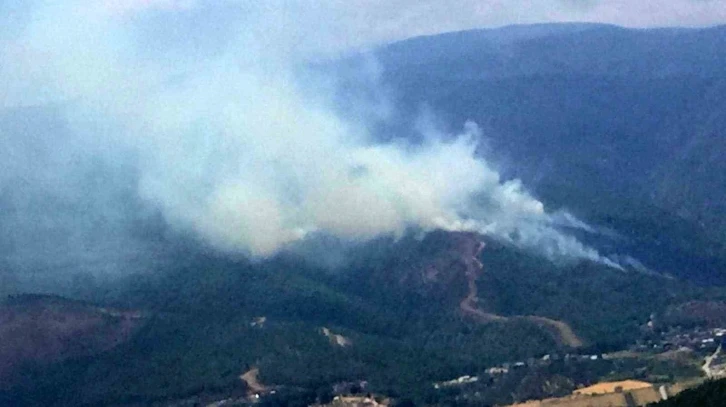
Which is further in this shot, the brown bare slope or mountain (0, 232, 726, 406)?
the brown bare slope

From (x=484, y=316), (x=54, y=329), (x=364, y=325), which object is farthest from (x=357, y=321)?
(x=54, y=329)

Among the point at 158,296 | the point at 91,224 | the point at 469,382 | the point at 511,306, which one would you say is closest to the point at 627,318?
the point at 511,306

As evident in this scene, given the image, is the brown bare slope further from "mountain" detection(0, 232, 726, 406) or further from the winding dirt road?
the winding dirt road

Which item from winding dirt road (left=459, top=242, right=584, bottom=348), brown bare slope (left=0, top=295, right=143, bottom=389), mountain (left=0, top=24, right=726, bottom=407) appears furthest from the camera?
winding dirt road (left=459, top=242, right=584, bottom=348)

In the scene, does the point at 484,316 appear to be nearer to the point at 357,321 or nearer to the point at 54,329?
the point at 357,321

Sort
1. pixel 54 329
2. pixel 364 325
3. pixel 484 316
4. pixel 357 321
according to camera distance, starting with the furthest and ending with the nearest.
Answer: pixel 484 316, pixel 357 321, pixel 364 325, pixel 54 329

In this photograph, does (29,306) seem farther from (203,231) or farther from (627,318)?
(627,318)

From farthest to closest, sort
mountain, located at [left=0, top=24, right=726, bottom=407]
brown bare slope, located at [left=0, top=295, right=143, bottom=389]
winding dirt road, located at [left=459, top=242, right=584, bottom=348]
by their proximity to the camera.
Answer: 1. winding dirt road, located at [left=459, top=242, right=584, bottom=348]
2. brown bare slope, located at [left=0, top=295, right=143, bottom=389]
3. mountain, located at [left=0, top=24, right=726, bottom=407]

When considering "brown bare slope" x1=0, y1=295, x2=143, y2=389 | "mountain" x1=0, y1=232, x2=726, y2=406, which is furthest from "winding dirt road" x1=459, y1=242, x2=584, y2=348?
"brown bare slope" x1=0, y1=295, x2=143, y2=389

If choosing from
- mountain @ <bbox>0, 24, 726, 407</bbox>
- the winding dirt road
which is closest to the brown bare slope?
mountain @ <bbox>0, 24, 726, 407</bbox>
